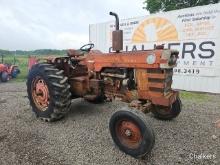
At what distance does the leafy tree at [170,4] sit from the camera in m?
20.6

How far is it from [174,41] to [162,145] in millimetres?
6595

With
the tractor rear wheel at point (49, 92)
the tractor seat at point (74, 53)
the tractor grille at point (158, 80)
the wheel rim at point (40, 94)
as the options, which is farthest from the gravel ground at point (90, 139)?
the tractor seat at point (74, 53)

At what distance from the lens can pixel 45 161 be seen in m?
3.92

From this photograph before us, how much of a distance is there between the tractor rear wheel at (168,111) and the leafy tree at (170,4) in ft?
55.7

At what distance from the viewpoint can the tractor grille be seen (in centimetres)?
456

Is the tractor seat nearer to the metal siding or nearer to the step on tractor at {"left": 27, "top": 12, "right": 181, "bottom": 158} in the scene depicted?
the step on tractor at {"left": 27, "top": 12, "right": 181, "bottom": 158}

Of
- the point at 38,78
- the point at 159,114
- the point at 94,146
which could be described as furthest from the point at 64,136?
the point at 159,114

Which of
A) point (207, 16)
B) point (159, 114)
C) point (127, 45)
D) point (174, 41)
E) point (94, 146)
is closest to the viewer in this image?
point (94, 146)

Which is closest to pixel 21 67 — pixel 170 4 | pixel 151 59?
pixel 170 4

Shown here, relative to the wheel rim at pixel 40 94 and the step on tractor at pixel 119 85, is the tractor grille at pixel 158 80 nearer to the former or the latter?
the step on tractor at pixel 119 85

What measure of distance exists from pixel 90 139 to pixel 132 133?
97 cm

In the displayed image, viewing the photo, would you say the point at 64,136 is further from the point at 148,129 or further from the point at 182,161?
the point at 182,161

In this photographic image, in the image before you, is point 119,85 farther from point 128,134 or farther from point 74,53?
point 74,53

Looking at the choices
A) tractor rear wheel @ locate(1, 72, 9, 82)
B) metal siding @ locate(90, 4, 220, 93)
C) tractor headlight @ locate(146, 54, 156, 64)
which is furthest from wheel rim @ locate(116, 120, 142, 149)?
tractor rear wheel @ locate(1, 72, 9, 82)
